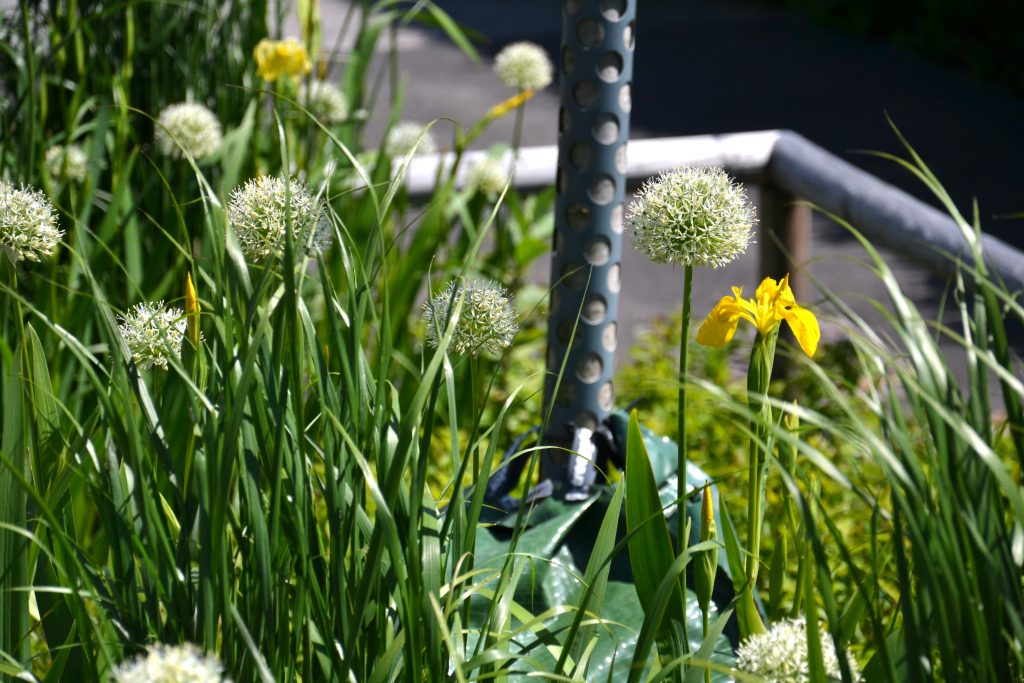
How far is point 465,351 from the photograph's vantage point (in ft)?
3.28

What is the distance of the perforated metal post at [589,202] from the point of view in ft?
4.68

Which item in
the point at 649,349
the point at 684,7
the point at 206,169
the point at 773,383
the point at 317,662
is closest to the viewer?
the point at 317,662

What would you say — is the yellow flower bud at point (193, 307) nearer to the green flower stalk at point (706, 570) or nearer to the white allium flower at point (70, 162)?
the green flower stalk at point (706, 570)

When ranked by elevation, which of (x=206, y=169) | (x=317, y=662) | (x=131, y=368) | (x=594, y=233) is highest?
(x=206, y=169)

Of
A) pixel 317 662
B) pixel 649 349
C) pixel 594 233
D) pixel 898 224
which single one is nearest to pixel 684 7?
pixel 649 349

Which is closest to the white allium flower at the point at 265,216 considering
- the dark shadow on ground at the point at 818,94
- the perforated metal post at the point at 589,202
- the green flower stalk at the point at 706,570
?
the green flower stalk at the point at 706,570

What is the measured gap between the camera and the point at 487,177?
99.1 inches

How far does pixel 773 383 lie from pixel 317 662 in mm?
2033

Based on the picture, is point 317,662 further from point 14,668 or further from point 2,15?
point 2,15

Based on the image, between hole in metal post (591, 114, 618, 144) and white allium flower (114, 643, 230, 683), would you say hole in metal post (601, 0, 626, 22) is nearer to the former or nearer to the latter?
hole in metal post (591, 114, 618, 144)

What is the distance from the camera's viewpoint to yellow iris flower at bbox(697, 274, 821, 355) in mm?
1006

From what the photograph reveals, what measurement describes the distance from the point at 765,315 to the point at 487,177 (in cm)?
157

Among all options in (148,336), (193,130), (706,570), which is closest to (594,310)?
(706,570)

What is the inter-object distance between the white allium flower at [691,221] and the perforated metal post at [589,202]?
41cm
